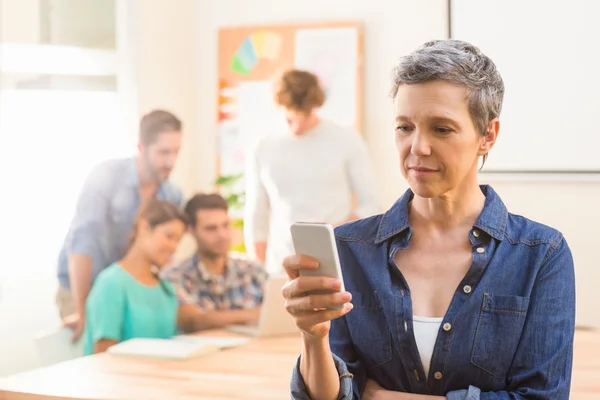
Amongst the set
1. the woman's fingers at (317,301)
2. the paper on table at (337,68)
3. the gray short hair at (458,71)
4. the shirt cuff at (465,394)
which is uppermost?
the paper on table at (337,68)

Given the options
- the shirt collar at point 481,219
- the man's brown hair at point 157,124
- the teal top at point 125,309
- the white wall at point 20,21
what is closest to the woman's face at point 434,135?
the shirt collar at point 481,219

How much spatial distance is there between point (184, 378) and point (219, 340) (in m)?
0.63

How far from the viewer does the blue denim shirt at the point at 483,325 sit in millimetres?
1520

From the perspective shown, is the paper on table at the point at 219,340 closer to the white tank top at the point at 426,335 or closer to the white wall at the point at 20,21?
the white tank top at the point at 426,335

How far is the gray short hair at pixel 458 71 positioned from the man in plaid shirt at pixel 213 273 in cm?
242

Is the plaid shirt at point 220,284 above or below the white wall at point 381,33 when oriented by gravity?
below

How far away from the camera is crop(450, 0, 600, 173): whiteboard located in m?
4.96

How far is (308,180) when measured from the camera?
4570 mm

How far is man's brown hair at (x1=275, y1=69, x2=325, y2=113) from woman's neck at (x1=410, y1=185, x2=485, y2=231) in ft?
9.04

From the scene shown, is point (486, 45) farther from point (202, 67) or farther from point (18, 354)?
point (18, 354)

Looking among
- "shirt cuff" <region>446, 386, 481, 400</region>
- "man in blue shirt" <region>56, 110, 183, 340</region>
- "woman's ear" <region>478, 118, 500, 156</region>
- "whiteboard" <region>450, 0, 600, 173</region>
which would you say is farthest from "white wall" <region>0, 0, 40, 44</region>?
"shirt cuff" <region>446, 386, 481, 400</region>

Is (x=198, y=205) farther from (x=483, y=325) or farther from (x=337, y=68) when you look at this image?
(x=483, y=325)

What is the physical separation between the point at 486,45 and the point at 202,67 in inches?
71.6

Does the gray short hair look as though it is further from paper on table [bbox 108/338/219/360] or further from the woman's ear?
paper on table [bbox 108/338/219/360]
